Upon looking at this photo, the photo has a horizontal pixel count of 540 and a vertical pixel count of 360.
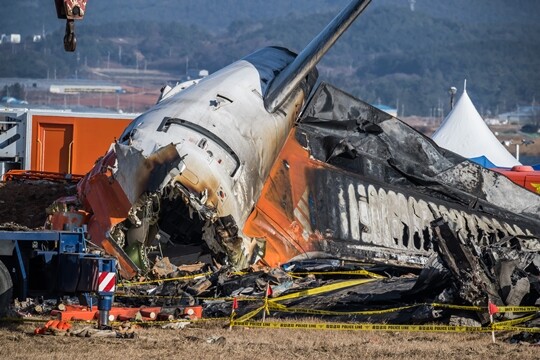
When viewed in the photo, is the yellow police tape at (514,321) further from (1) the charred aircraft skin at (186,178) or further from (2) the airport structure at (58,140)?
(2) the airport structure at (58,140)

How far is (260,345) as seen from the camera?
665 inches

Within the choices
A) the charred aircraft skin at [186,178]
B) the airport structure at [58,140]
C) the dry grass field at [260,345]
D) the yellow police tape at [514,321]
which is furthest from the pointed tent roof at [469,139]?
the dry grass field at [260,345]

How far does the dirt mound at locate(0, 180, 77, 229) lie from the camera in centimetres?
2836

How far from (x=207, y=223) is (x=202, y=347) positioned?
Result: 19.9 feet

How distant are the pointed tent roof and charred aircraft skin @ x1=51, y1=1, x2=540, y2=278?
17.1 m

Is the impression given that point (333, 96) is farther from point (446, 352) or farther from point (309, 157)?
point (446, 352)

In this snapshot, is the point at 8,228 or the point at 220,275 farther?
the point at 220,275

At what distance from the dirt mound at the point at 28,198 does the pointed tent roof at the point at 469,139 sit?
2074cm

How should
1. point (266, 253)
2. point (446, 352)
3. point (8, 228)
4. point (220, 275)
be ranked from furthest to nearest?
point (266, 253) < point (220, 275) < point (8, 228) < point (446, 352)

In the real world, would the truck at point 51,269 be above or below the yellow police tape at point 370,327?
above

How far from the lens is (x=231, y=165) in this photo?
930 inches

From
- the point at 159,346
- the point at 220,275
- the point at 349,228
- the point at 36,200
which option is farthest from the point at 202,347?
the point at 36,200

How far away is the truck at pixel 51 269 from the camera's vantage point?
17875 mm

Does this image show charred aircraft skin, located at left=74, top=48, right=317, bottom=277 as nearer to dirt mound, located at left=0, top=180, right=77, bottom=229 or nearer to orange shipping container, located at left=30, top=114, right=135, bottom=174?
dirt mound, located at left=0, top=180, right=77, bottom=229
